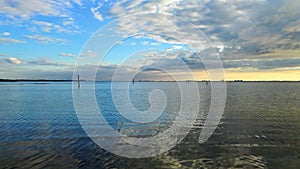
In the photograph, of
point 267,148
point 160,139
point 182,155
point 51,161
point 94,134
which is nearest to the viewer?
point 51,161

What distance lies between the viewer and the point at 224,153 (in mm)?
19562

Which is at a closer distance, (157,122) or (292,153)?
(292,153)

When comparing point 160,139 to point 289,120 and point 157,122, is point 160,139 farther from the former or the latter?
point 289,120

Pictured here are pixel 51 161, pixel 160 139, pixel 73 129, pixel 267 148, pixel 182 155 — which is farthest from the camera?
pixel 73 129

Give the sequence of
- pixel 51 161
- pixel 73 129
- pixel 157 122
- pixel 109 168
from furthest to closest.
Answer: pixel 157 122 < pixel 73 129 < pixel 51 161 < pixel 109 168

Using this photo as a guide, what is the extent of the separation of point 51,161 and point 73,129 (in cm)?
→ 1103

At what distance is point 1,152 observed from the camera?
1944 centimetres

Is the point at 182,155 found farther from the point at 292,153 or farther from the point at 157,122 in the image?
the point at 157,122

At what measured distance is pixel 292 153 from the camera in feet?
64.0

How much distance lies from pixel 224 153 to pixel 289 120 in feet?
64.9

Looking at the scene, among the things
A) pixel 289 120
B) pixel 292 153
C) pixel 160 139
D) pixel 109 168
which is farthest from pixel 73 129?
pixel 289 120

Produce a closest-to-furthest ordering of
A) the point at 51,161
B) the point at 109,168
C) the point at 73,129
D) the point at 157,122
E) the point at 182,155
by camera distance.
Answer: the point at 109,168
the point at 51,161
the point at 182,155
the point at 73,129
the point at 157,122

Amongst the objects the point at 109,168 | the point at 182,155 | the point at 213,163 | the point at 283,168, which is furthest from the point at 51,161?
the point at 283,168

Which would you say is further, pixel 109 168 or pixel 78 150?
pixel 78 150
